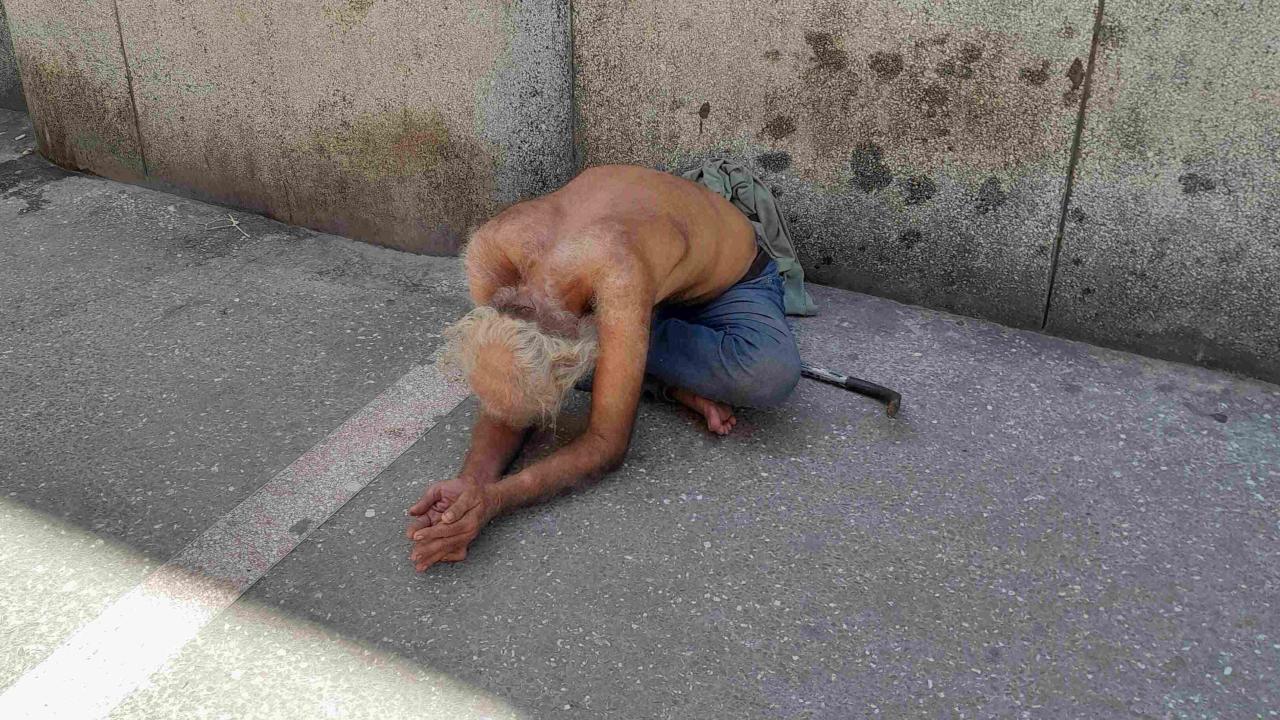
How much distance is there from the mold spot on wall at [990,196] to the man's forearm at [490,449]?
1.50 m

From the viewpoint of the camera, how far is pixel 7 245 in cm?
391

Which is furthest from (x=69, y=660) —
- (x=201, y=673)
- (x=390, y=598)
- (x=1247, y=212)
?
(x=1247, y=212)

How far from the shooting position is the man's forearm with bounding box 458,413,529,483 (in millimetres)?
2582

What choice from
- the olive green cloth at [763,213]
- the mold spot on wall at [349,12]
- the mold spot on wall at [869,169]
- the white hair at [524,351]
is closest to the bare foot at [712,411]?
the white hair at [524,351]

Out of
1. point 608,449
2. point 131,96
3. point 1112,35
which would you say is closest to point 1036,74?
point 1112,35

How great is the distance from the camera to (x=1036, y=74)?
9.57 feet

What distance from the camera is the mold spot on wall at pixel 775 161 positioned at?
335 cm

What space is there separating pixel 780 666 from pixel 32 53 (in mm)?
4110

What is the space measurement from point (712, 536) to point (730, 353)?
54 cm

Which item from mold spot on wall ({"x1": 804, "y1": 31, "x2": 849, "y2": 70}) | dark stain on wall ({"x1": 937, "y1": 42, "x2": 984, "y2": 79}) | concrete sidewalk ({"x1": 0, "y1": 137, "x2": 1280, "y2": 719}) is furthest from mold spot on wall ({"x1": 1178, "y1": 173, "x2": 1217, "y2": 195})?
mold spot on wall ({"x1": 804, "y1": 31, "x2": 849, "y2": 70})

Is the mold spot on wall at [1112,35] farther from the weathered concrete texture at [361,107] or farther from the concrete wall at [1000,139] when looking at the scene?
the weathered concrete texture at [361,107]

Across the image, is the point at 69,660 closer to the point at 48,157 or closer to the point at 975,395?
the point at 975,395

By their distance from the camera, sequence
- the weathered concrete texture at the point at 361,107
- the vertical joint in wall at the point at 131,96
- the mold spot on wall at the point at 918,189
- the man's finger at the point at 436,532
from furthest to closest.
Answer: the vertical joint in wall at the point at 131,96
the weathered concrete texture at the point at 361,107
the mold spot on wall at the point at 918,189
the man's finger at the point at 436,532

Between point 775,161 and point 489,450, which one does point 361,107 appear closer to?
point 775,161
